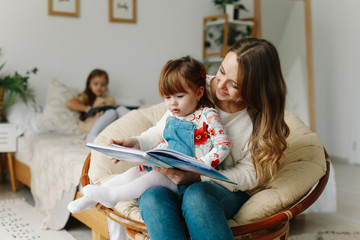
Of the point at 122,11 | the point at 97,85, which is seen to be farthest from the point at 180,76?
the point at 122,11

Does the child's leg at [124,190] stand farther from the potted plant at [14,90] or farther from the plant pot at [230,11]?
the plant pot at [230,11]

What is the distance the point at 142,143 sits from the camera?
5.03ft

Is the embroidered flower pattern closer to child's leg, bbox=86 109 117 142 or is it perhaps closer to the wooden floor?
the wooden floor

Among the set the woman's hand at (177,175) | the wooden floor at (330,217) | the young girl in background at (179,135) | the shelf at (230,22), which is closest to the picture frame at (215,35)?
the shelf at (230,22)

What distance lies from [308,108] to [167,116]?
3.21m

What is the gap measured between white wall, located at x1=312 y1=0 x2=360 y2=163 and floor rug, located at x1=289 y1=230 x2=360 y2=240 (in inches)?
87.3

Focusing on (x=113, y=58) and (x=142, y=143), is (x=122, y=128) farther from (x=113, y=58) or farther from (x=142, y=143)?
(x=113, y=58)

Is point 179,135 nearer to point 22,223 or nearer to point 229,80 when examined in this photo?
point 229,80

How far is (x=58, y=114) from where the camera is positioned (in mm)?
3283

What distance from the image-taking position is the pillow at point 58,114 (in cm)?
323

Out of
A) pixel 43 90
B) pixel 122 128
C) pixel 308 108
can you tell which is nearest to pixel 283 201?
pixel 122 128

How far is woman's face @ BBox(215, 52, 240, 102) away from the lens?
4.51ft

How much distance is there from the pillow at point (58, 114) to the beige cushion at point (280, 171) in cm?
141

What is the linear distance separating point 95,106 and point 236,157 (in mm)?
2042
